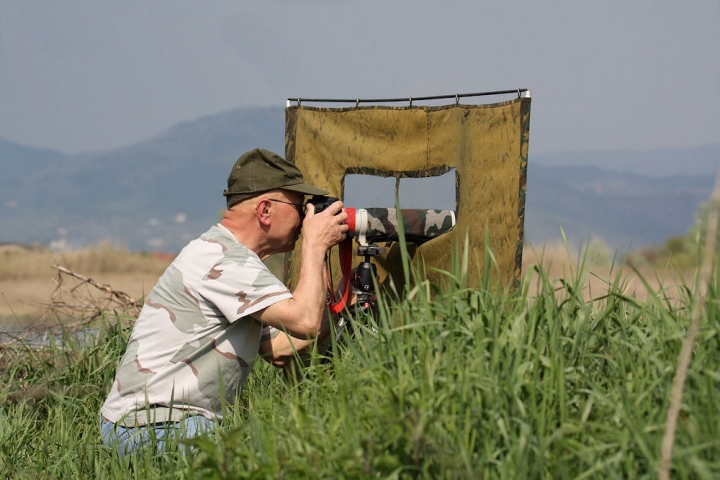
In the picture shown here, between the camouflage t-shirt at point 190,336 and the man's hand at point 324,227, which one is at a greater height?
the man's hand at point 324,227

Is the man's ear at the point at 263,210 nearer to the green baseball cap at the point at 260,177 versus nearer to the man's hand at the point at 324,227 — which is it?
the green baseball cap at the point at 260,177

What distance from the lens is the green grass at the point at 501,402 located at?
6.58 ft

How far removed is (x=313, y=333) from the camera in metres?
3.08

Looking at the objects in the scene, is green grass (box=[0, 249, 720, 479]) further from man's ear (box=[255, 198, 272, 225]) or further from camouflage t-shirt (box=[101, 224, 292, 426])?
man's ear (box=[255, 198, 272, 225])

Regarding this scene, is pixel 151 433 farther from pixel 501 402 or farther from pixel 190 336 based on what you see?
pixel 501 402

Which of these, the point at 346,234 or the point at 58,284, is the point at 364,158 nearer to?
the point at 346,234

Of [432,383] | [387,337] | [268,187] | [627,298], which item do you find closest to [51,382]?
[268,187]

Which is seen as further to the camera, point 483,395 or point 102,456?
point 102,456

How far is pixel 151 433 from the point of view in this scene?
3.00m

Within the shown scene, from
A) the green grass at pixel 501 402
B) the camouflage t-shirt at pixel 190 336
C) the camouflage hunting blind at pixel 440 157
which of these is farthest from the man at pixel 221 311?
the camouflage hunting blind at pixel 440 157

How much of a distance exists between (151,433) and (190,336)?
403 mm

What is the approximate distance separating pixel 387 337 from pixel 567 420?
58cm

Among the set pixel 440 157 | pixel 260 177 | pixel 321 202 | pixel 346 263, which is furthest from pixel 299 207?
pixel 440 157

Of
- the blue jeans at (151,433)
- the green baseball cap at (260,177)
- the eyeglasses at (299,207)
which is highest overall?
the green baseball cap at (260,177)
